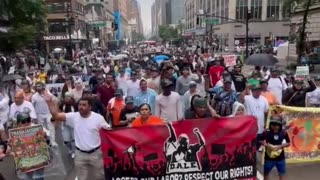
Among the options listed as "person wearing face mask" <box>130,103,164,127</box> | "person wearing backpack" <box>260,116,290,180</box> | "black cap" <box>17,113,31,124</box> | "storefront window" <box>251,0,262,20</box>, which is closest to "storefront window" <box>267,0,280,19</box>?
"storefront window" <box>251,0,262,20</box>

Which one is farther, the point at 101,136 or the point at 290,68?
the point at 290,68

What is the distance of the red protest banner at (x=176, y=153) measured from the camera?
19.0ft

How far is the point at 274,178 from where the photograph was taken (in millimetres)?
7285

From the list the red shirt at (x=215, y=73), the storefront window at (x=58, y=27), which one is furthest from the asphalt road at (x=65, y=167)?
the storefront window at (x=58, y=27)

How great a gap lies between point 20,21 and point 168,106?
24.3 metres

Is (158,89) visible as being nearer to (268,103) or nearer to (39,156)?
(268,103)

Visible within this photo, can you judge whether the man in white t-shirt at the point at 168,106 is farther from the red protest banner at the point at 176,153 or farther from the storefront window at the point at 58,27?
the storefront window at the point at 58,27

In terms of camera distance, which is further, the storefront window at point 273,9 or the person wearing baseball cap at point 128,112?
the storefront window at point 273,9

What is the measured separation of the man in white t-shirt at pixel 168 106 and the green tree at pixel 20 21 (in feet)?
63.4

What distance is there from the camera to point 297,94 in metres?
9.09

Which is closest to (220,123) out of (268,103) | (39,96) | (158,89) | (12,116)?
(268,103)

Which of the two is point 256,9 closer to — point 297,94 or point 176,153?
point 297,94

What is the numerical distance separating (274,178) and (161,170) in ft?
7.96

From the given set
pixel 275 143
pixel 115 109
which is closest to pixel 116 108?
pixel 115 109
